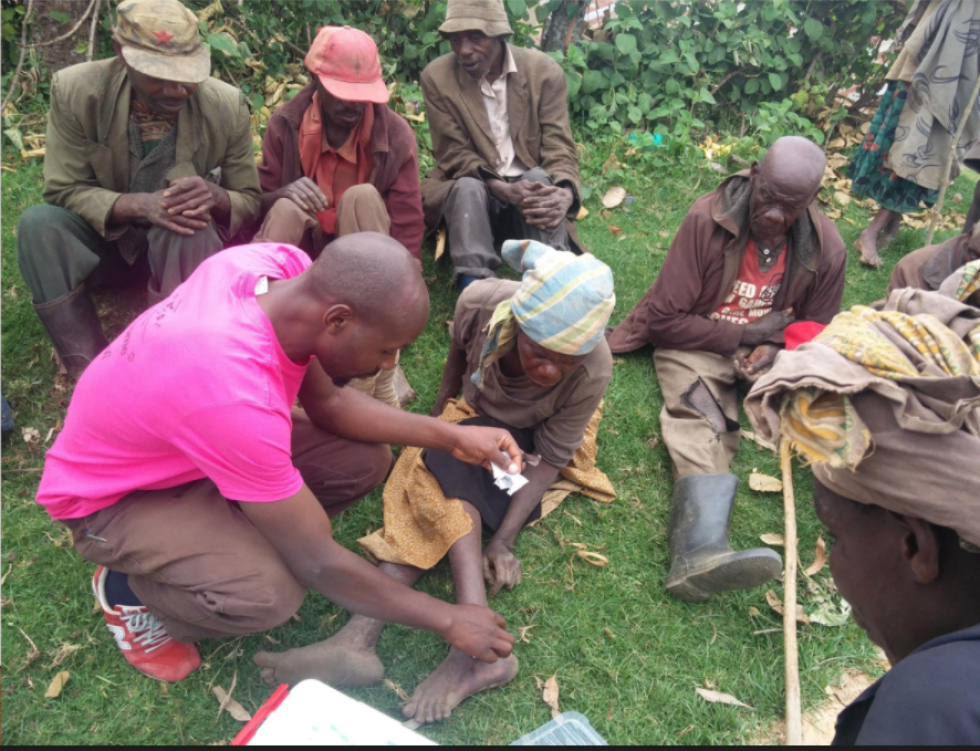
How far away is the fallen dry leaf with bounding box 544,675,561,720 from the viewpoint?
8.05 feet

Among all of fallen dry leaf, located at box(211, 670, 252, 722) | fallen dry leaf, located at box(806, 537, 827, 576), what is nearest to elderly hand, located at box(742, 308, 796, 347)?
fallen dry leaf, located at box(806, 537, 827, 576)

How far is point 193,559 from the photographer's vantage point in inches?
85.0

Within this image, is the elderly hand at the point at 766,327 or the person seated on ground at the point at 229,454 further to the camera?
the elderly hand at the point at 766,327

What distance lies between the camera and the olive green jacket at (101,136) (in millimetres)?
3180

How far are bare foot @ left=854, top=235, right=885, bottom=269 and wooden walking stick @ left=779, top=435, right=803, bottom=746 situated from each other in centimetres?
296

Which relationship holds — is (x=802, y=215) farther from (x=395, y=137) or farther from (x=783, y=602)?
(x=395, y=137)

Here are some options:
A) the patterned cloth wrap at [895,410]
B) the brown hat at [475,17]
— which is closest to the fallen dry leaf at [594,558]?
the patterned cloth wrap at [895,410]

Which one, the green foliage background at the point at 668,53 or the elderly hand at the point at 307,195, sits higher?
the elderly hand at the point at 307,195

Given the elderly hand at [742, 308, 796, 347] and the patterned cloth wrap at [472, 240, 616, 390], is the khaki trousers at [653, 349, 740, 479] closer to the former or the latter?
the elderly hand at [742, 308, 796, 347]

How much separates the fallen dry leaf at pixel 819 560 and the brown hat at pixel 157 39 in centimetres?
334

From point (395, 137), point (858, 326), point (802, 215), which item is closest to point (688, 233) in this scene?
point (802, 215)

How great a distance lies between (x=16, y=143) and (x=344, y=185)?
2359 mm

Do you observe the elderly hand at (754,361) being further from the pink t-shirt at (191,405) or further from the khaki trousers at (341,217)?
the pink t-shirt at (191,405)

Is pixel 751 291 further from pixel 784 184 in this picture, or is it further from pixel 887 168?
pixel 887 168
